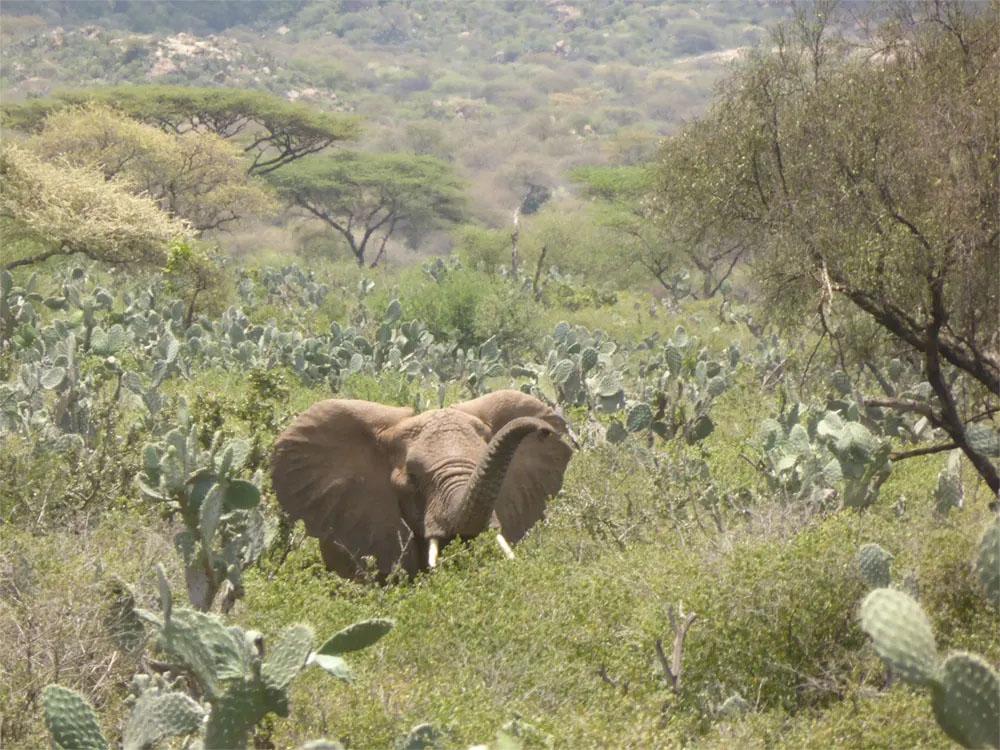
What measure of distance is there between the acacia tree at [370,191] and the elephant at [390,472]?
3023 cm

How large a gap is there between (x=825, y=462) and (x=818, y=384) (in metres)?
5.66

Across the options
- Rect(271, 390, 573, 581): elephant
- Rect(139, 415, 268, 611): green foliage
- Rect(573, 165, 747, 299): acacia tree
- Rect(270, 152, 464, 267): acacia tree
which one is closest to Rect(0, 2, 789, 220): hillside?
Rect(270, 152, 464, 267): acacia tree

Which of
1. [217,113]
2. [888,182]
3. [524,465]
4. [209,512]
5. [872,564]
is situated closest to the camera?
[209,512]

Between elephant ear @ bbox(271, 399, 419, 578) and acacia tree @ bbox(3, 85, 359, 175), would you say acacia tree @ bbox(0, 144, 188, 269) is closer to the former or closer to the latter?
elephant ear @ bbox(271, 399, 419, 578)

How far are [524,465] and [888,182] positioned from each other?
3026 mm

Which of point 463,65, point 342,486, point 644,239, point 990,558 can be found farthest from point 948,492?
point 463,65

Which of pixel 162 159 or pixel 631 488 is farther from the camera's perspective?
pixel 162 159

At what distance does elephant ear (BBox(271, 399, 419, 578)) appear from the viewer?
737 centimetres

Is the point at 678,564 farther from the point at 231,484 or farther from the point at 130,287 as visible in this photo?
the point at 130,287

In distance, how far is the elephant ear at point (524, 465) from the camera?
7465 mm

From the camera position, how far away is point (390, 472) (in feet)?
24.6

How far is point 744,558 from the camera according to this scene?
243 inches

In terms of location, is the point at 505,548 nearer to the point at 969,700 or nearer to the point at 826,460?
the point at 826,460

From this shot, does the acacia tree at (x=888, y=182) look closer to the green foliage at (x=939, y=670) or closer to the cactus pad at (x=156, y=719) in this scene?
the green foliage at (x=939, y=670)
